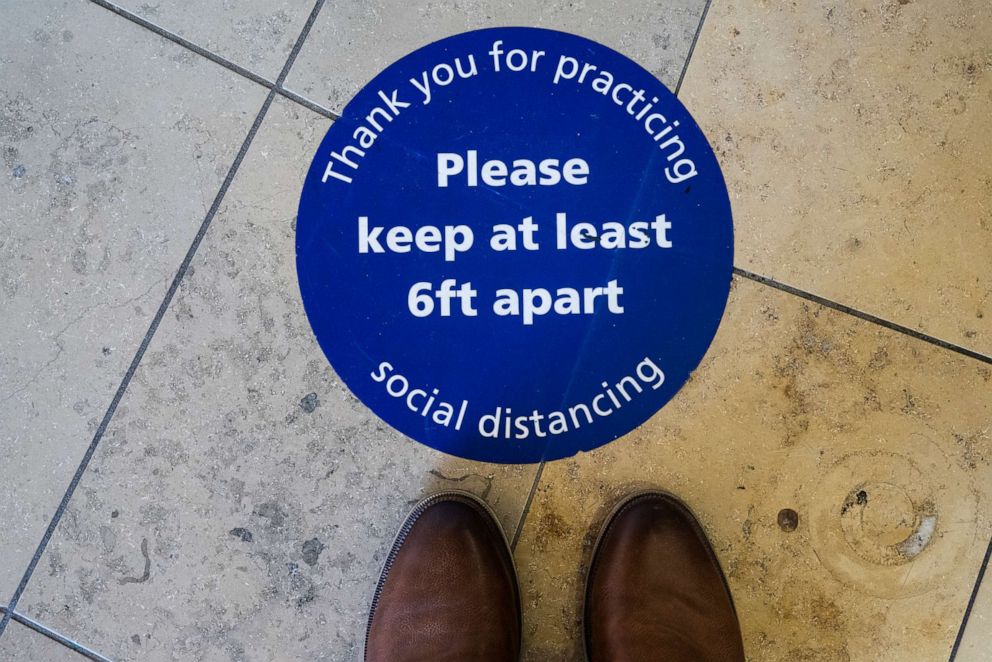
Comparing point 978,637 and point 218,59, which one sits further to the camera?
point 218,59

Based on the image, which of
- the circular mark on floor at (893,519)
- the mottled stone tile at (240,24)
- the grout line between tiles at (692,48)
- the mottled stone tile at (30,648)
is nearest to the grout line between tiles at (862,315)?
the circular mark on floor at (893,519)

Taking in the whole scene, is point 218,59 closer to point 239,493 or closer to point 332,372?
point 332,372

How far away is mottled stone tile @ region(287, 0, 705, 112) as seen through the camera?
50.5 inches

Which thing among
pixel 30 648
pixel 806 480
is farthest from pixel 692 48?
pixel 30 648

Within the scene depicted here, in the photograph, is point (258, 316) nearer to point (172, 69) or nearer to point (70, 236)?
point (70, 236)

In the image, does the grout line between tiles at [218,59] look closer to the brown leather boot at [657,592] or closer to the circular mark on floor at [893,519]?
the brown leather boot at [657,592]

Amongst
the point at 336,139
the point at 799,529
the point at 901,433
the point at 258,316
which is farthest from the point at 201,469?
the point at 901,433

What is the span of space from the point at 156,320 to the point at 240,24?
1.96ft

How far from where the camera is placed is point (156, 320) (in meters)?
1.27

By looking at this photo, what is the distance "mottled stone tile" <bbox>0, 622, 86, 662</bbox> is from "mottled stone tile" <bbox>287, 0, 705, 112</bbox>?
113 cm

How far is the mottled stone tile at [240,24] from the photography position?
1.30 m

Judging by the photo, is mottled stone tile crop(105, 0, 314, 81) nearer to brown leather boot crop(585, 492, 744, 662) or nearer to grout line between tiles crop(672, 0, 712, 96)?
grout line between tiles crop(672, 0, 712, 96)

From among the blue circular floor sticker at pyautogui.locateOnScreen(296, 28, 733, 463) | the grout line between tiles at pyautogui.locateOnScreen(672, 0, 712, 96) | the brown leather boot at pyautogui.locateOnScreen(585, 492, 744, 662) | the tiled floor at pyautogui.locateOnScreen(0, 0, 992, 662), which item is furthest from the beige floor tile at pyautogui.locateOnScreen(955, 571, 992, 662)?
the grout line between tiles at pyautogui.locateOnScreen(672, 0, 712, 96)

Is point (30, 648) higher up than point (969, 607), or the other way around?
point (969, 607)
